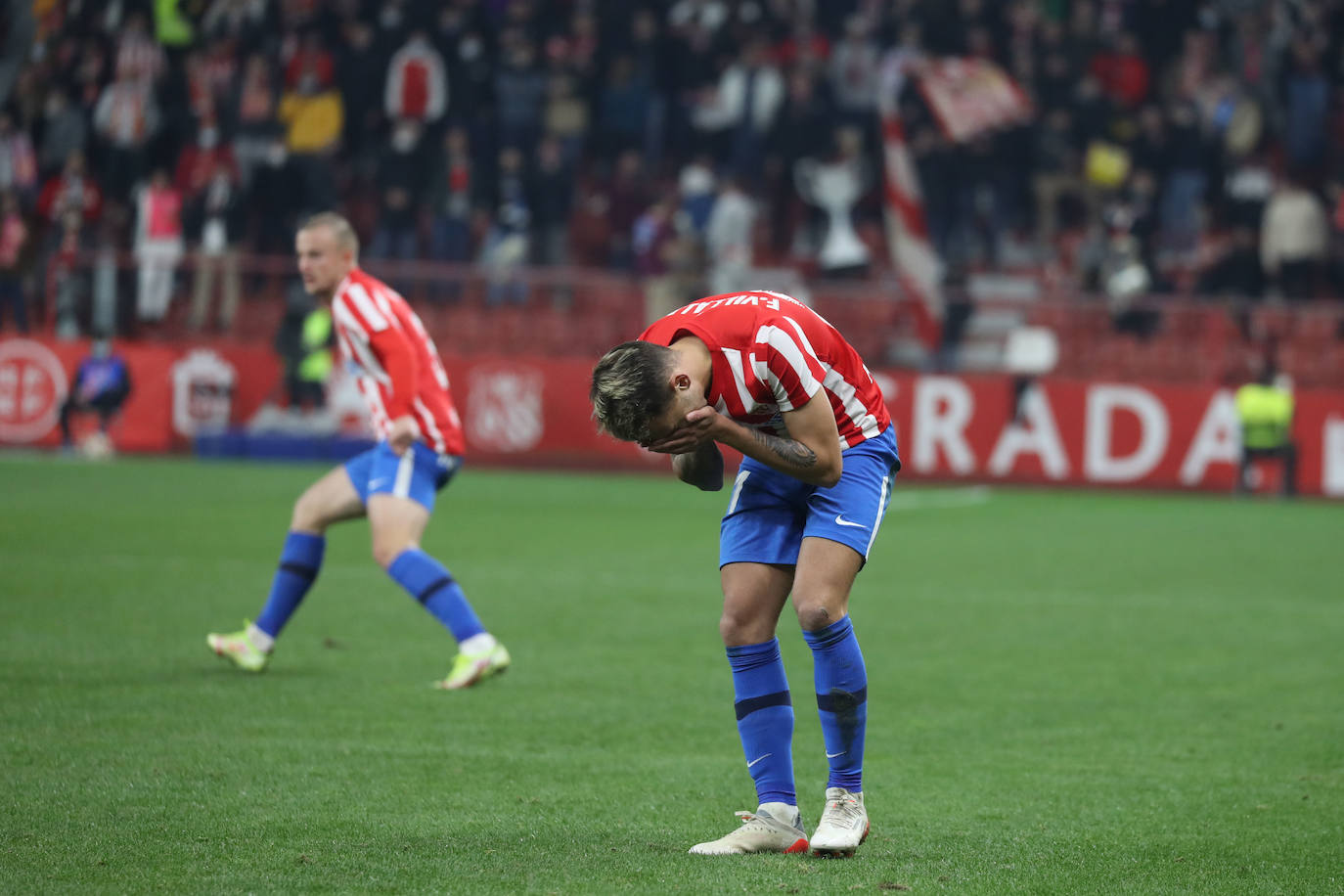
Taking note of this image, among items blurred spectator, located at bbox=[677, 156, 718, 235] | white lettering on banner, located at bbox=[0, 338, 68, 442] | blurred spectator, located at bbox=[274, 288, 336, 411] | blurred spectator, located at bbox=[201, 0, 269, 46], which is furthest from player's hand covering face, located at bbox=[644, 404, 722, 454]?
blurred spectator, located at bbox=[201, 0, 269, 46]

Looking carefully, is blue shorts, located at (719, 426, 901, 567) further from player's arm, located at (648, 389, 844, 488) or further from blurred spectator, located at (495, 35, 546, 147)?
blurred spectator, located at (495, 35, 546, 147)

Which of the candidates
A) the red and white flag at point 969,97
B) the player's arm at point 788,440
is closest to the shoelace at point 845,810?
the player's arm at point 788,440

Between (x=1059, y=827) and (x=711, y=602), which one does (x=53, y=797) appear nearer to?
(x=1059, y=827)

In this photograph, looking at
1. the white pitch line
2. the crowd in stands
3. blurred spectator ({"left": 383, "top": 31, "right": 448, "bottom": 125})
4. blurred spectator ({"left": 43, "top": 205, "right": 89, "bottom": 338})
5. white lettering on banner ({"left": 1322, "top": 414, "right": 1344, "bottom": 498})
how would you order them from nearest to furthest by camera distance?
Result: the white pitch line, white lettering on banner ({"left": 1322, "top": 414, "right": 1344, "bottom": 498}), blurred spectator ({"left": 43, "top": 205, "right": 89, "bottom": 338}), the crowd in stands, blurred spectator ({"left": 383, "top": 31, "right": 448, "bottom": 125})

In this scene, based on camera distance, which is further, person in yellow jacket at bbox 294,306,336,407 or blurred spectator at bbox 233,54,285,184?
blurred spectator at bbox 233,54,285,184

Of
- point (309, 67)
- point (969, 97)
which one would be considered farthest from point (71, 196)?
point (969, 97)

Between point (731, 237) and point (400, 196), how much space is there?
4.30 m

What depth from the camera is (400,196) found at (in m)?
21.8

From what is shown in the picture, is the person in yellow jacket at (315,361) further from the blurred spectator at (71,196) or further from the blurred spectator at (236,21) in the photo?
the blurred spectator at (236,21)

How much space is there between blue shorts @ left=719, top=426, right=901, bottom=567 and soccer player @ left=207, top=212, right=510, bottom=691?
2.64m

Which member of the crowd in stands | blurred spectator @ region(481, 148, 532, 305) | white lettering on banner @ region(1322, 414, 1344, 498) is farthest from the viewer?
blurred spectator @ region(481, 148, 532, 305)

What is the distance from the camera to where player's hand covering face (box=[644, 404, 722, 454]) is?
4355 mm

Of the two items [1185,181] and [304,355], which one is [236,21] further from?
[1185,181]

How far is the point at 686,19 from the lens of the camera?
23875mm
